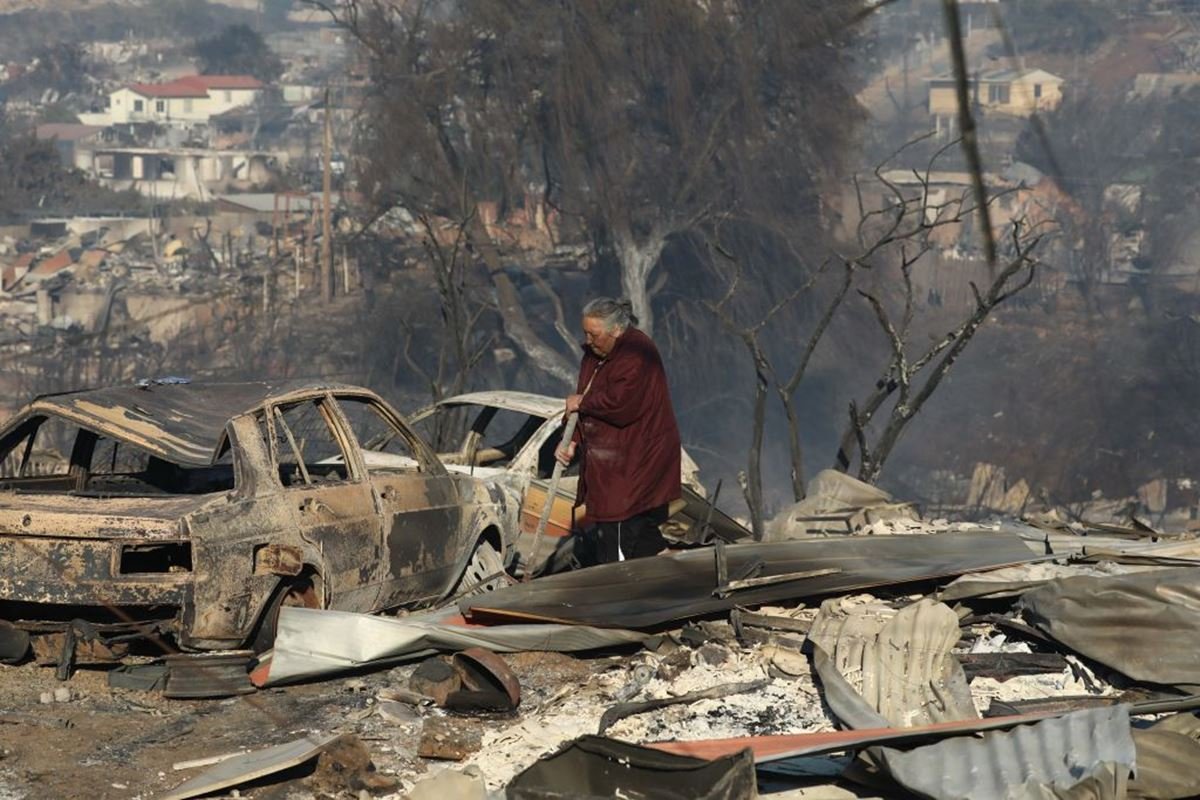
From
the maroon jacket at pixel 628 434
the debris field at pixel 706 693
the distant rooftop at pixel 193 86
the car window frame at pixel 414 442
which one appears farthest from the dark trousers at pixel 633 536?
the distant rooftop at pixel 193 86

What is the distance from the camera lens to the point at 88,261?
205ft

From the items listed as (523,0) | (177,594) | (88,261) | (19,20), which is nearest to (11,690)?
(177,594)

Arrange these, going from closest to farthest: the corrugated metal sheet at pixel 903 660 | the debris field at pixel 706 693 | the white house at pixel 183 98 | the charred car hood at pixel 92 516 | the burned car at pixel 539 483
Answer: the debris field at pixel 706 693
the corrugated metal sheet at pixel 903 660
the charred car hood at pixel 92 516
the burned car at pixel 539 483
the white house at pixel 183 98

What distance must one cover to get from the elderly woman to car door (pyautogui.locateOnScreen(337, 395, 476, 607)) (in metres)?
0.65

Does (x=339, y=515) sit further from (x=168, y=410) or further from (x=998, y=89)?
(x=998, y=89)

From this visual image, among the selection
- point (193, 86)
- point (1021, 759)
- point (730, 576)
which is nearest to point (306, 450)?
point (730, 576)

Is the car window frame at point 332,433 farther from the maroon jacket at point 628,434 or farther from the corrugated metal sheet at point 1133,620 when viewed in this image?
the corrugated metal sheet at point 1133,620

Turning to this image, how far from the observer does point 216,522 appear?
6.91 metres

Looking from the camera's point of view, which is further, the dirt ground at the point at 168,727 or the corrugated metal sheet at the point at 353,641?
the corrugated metal sheet at the point at 353,641

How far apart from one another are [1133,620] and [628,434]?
2730 millimetres

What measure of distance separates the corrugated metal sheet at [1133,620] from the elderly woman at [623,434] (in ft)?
6.95

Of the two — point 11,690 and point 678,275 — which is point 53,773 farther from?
point 678,275

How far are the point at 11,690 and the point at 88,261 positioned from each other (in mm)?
58290

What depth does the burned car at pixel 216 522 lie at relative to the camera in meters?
6.79
